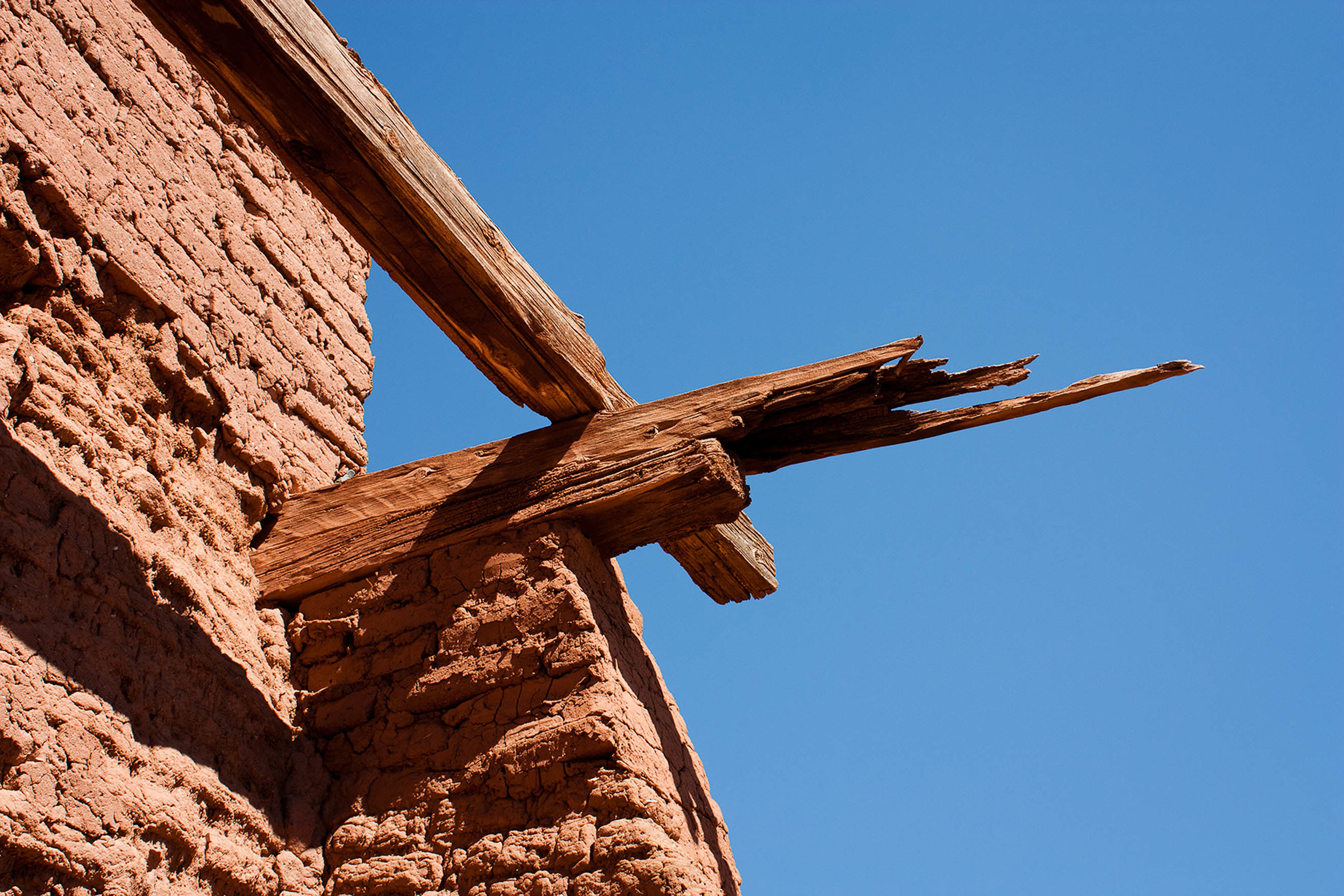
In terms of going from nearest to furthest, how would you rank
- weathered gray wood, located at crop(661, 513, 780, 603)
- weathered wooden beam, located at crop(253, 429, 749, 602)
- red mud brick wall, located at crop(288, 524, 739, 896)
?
1. red mud brick wall, located at crop(288, 524, 739, 896)
2. weathered wooden beam, located at crop(253, 429, 749, 602)
3. weathered gray wood, located at crop(661, 513, 780, 603)

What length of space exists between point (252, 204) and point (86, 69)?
730mm

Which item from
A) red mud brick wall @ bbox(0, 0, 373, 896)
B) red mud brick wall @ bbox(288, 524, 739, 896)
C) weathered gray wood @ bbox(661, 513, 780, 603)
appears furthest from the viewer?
weathered gray wood @ bbox(661, 513, 780, 603)

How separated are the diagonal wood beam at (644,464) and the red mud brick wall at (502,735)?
94 mm

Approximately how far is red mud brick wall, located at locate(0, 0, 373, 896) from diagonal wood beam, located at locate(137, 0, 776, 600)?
76 cm

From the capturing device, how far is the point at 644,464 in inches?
129

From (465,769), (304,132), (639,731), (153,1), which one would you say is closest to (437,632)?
(465,769)

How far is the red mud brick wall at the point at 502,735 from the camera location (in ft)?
9.52

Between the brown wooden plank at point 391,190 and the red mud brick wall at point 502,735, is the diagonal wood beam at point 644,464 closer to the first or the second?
the red mud brick wall at point 502,735

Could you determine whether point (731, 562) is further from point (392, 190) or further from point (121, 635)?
point (121, 635)

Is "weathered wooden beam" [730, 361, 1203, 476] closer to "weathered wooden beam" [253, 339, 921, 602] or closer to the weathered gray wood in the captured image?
"weathered wooden beam" [253, 339, 921, 602]

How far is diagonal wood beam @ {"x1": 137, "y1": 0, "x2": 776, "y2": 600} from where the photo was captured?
2.58 meters

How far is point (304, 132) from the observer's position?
8.91ft

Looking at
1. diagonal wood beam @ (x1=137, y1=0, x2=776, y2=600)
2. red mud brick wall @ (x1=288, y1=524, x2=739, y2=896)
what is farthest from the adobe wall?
diagonal wood beam @ (x1=137, y1=0, x2=776, y2=600)

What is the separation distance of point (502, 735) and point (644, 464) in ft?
2.81
